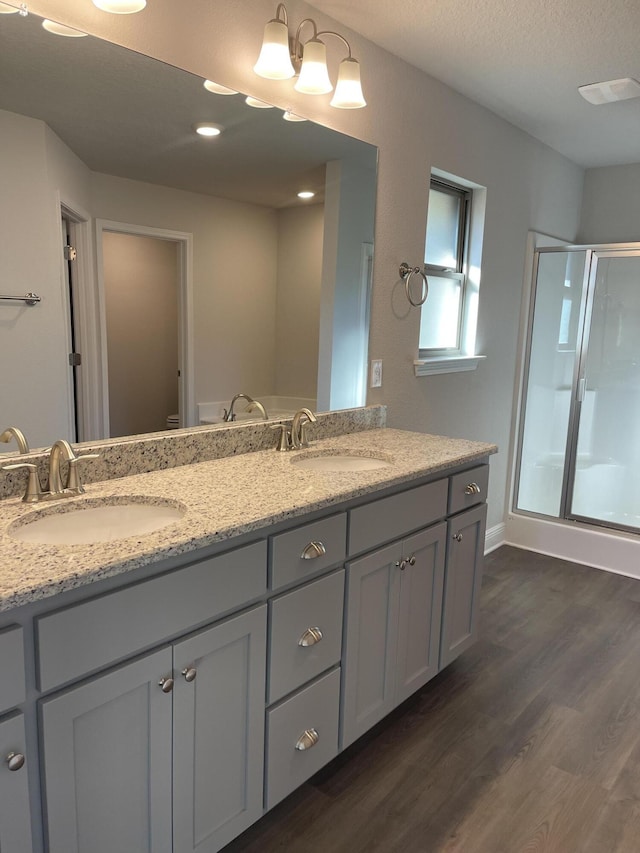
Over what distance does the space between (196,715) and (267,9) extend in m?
1.97

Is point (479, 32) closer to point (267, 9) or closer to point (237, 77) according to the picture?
point (267, 9)

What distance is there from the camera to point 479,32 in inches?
85.0

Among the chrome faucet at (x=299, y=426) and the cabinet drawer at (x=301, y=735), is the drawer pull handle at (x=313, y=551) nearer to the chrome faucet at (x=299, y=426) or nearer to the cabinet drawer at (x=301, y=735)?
the cabinet drawer at (x=301, y=735)

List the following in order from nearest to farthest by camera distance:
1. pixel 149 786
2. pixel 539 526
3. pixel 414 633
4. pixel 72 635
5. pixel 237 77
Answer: pixel 72 635 < pixel 149 786 < pixel 237 77 < pixel 414 633 < pixel 539 526

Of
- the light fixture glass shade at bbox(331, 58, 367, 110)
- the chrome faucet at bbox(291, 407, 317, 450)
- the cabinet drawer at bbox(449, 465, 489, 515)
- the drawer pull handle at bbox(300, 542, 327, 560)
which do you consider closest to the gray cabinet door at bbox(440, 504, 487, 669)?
the cabinet drawer at bbox(449, 465, 489, 515)

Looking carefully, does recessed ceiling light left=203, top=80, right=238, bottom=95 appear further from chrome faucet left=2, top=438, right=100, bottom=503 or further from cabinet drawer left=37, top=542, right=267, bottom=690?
cabinet drawer left=37, top=542, right=267, bottom=690

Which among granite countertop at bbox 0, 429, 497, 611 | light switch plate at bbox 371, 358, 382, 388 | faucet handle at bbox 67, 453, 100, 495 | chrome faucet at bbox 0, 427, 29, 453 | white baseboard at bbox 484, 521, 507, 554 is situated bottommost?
white baseboard at bbox 484, 521, 507, 554

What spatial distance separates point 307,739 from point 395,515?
2.14 ft

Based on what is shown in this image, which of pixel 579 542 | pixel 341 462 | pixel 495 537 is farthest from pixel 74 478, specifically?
pixel 579 542

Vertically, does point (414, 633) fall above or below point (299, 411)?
below

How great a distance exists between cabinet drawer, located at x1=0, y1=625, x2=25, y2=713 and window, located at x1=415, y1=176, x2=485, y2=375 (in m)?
2.18

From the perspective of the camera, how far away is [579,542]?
11.7ft

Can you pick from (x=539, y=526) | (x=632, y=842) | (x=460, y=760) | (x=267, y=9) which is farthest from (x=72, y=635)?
(x=539, y=526)

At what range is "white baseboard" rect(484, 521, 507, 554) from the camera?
368cm
